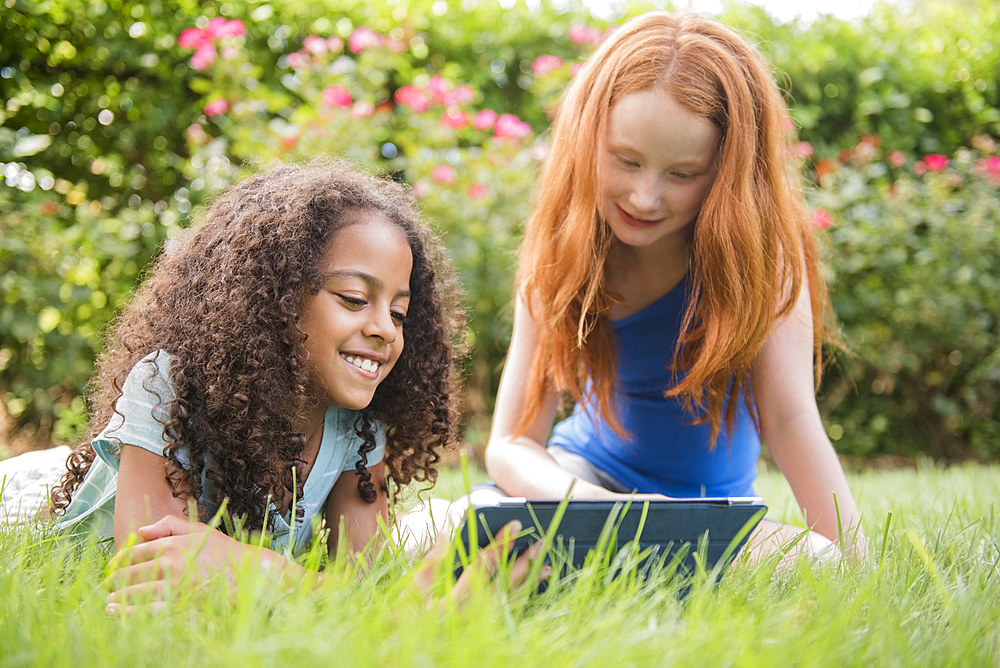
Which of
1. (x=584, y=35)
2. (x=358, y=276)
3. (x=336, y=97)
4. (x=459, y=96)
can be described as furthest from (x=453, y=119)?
(x=358, y=276)

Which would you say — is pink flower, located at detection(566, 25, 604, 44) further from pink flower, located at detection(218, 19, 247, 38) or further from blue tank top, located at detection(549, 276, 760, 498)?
blue tank top, located at detection(549, 276, 760, 498)

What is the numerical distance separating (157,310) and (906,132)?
525cm

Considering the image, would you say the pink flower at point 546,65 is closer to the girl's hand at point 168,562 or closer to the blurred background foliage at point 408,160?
the blurred background foliage at point 408,160

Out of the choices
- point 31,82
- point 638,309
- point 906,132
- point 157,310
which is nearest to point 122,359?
point 157,310

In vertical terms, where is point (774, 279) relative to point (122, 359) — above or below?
above

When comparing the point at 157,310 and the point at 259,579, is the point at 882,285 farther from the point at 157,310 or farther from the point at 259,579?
the point at 259,579

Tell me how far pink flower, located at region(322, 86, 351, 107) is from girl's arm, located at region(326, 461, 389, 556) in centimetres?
245

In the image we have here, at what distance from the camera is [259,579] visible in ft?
3.58

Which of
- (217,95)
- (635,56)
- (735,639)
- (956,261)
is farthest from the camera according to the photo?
(956,261)

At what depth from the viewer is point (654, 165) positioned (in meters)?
1.96

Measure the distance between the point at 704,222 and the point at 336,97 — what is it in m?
2.49

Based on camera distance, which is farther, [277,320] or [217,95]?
[217,95]

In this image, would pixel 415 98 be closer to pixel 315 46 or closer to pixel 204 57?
pixel 315 46

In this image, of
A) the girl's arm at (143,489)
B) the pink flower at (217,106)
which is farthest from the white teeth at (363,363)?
the pink flower at (217,106)
